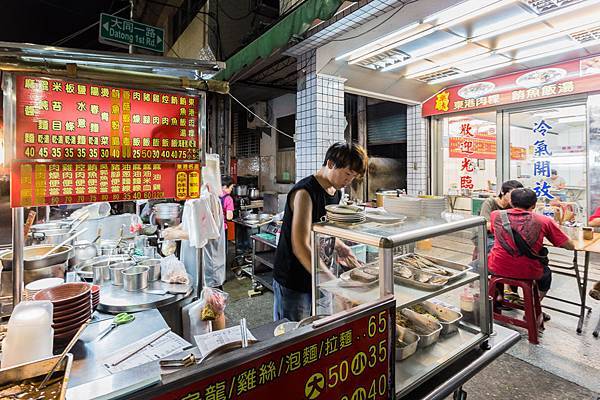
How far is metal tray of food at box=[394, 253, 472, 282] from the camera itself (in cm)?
176

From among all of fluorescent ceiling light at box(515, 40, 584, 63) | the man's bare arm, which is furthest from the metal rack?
fluorescent ceiling light at box(515, 40, 584, 63)

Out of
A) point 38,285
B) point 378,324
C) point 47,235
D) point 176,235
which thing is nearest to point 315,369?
point 378,324

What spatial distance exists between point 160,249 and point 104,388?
117 inches

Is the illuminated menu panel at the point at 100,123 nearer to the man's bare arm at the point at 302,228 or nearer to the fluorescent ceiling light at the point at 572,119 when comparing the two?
the man's bare arm at the point at 302,228

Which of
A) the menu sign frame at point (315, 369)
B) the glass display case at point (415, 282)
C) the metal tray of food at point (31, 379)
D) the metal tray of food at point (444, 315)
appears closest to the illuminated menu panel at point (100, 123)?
the glass display case at point (415, 282)

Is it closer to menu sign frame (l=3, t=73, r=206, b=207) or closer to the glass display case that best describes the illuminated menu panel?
menu sign frame (l=3, t=73, r=206, b=207)

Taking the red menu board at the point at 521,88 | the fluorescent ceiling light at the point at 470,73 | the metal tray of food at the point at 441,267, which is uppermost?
the fluorescent ceiling light at the point at 470,73

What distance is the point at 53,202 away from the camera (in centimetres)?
185

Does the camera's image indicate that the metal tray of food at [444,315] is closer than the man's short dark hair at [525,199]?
Yes

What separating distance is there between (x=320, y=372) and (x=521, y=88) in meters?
5.95

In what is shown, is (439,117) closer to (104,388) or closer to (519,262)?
(519,262)

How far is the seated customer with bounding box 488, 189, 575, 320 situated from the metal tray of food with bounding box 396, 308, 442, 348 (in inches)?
88.6

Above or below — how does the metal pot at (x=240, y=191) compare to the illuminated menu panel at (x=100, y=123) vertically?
below

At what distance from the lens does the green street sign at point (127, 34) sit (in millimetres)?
4363
